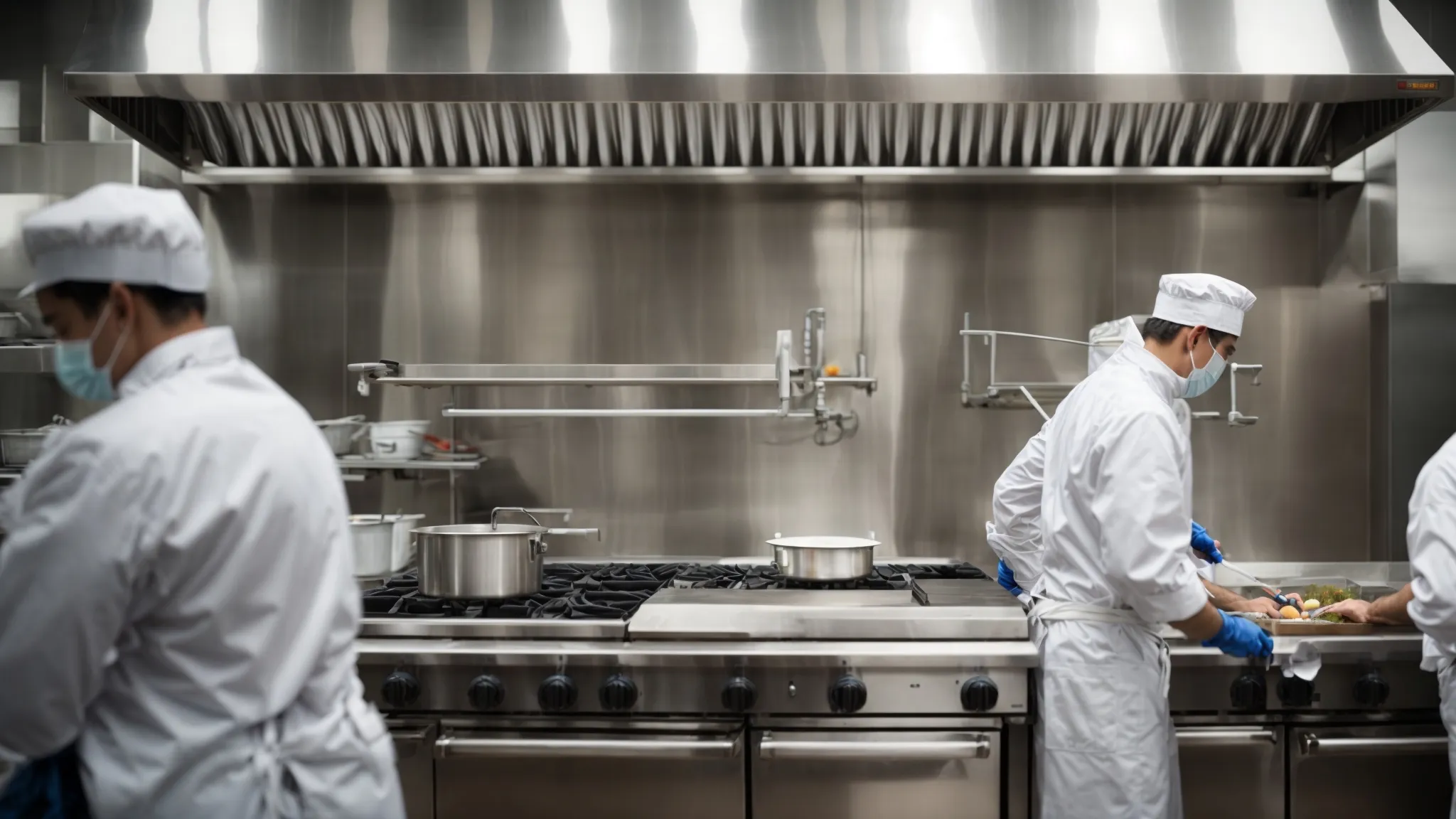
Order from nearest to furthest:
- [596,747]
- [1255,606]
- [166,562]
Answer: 1. [166,562]
2. [596,747]
3. [1255,606]

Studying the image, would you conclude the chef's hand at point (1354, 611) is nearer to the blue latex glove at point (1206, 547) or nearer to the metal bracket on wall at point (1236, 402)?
the blue latex glove at point (1206, 547)

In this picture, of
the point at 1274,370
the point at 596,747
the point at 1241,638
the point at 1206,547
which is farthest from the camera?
the point at 1274,370

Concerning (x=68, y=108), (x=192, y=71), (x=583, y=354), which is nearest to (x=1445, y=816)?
(x=583, y=354)

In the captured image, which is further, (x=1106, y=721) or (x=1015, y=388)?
(x=1015, y=388)

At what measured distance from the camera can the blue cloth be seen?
1042 mm

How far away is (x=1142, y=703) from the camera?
5.67 feet

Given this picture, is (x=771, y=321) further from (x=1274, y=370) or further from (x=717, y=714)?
(x=1274, y=370)

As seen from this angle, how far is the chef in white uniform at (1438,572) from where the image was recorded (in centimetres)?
169

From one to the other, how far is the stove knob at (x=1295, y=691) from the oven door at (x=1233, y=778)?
0.07m

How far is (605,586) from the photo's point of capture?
2.32m

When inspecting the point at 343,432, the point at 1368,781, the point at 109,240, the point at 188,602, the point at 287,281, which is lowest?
the point at 1368,781

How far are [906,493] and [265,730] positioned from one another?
2.05 metres

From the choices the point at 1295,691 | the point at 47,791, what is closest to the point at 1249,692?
the point at 1295,691

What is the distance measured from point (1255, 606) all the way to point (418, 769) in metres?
1.62
